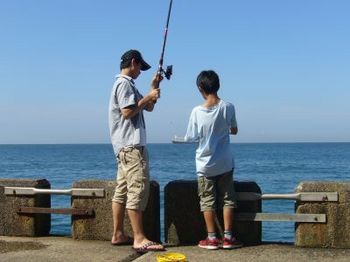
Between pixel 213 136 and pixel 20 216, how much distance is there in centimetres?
258

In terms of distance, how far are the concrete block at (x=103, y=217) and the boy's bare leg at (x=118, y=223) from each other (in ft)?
0.85

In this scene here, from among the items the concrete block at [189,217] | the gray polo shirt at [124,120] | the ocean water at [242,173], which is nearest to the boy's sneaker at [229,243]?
the concrete block at [189,217]

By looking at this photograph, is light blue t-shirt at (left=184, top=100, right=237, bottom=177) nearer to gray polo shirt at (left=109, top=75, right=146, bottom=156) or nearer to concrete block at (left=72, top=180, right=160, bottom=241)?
gray polo shirt at (left=109, top=75, right=146, bottom=156)

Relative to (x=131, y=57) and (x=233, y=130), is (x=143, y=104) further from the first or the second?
(x=233, y=130)

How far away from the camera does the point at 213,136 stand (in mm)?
5316

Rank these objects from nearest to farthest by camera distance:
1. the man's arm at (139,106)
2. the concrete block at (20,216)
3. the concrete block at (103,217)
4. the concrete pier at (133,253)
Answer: the concrete pier at (133,253)
the man's arm at (139,106)
the concrete block at (103,217)
the concrete block at (20,216)

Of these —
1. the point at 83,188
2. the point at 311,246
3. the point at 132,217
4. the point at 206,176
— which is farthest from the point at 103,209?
the point at 311,246

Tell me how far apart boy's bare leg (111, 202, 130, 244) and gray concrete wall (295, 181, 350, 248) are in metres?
1.83

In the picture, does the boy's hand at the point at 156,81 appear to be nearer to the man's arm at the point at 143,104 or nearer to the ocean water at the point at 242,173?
the man's arm at the point at 143,104

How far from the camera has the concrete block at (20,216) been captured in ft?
20.4

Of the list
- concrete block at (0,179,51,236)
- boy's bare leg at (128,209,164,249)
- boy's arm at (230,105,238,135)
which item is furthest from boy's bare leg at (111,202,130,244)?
boy's arm at (230,105,238,135)

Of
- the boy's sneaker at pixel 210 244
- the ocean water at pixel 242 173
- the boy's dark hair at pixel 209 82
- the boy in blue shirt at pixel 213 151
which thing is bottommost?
the ocean water at pixel 242 173

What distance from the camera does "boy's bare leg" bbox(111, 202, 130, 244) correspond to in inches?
217

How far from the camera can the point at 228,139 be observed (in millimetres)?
5426
